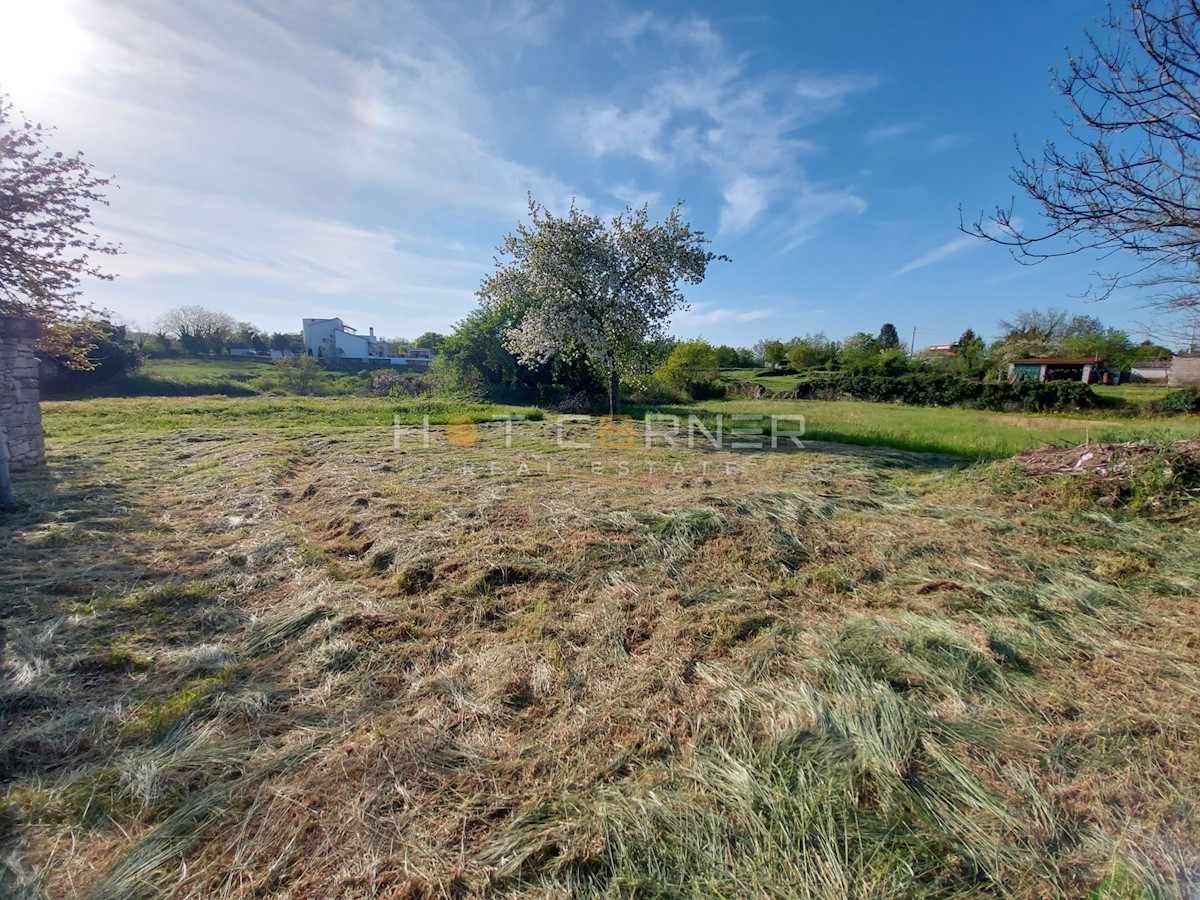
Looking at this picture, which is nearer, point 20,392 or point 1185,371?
point 20,392

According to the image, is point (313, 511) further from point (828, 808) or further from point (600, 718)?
point (828, 808)

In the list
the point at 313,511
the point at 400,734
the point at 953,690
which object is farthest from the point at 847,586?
the point at 313,511

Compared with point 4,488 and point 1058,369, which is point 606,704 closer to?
point 4,488

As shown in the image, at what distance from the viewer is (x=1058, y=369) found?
101 ft

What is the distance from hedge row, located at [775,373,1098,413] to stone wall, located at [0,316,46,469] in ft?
89.6

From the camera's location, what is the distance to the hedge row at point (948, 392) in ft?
64.2

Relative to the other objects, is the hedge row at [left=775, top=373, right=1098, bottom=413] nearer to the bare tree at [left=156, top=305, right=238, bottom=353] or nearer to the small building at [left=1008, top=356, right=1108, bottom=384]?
the small building at [left=1008, top=356, right=1108, bottom=384]

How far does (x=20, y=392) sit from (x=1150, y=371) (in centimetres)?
5512

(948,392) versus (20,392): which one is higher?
(948,392)

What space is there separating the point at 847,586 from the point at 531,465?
15.9 feet

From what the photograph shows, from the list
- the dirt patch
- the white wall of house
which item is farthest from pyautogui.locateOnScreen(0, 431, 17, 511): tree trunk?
the white wall of house

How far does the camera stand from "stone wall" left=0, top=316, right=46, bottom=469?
21.6ft

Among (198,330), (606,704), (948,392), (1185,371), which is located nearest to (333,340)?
(198,330)

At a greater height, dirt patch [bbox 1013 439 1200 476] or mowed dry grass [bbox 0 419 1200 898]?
dirt patch [bbox 1013 439 1200 476]
